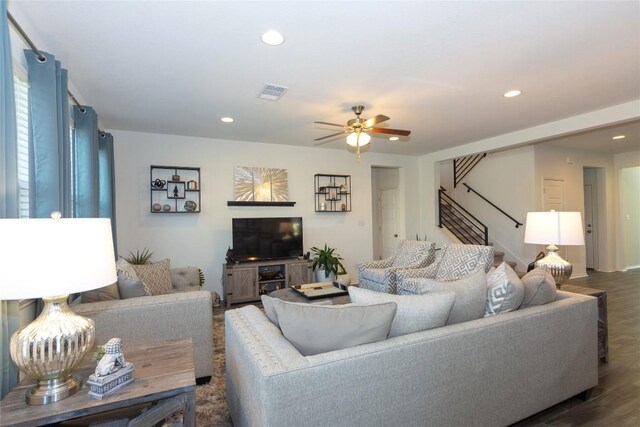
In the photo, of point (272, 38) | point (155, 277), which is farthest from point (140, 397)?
point (155, 277)

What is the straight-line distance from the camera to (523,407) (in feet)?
6.16

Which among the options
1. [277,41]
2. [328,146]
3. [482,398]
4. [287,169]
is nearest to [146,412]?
[482,398]

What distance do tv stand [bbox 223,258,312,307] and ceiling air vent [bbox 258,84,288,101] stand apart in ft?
8.52

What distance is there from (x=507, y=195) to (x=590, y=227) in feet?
8.95

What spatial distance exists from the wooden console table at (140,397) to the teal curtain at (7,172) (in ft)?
0.77

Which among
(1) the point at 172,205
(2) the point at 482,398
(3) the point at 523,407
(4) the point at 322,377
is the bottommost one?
(3) the point at 523,407

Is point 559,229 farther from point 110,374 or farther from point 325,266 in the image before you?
point 325,266

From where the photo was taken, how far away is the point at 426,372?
1546 mm

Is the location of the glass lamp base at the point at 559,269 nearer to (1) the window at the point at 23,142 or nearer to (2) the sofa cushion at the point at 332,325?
(2) the sofa cushion at the point at 332,325

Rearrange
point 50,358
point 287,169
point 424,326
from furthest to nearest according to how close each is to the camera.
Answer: point 287,169 → point 424,326 → point 50,358

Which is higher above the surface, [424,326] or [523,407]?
[424,326]

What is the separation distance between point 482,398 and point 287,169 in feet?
15.4

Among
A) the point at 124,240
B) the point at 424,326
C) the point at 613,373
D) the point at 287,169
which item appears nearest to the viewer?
the point at 424,326

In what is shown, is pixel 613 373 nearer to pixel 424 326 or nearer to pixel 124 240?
pixel 424 326
